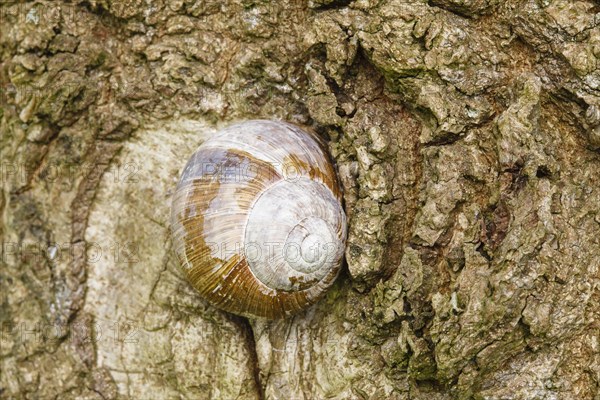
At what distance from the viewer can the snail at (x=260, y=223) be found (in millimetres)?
2914

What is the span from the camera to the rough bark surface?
2.69m

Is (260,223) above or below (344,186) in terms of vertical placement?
below

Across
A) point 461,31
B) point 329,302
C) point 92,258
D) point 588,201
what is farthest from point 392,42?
point 92,258

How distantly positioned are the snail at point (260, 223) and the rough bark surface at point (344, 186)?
0.48ft

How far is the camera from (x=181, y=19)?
332 cm

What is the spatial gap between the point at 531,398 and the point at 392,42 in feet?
5.34

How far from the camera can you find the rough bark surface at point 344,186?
2.69 m

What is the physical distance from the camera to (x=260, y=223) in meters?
2.91

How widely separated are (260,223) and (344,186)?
0.44 m

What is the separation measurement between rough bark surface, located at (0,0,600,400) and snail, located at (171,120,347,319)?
0.15 m

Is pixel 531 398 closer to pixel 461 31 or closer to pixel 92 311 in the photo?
pixel 461 31

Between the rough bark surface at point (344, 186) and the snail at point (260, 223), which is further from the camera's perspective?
the snail at point (260, 223)

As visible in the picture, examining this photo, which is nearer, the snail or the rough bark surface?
the rough bark surface

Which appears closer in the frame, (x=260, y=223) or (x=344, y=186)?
(x=260, y=223)
